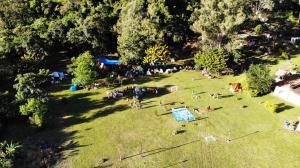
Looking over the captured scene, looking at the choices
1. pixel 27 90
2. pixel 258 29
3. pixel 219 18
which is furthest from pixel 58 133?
pixel 258 29

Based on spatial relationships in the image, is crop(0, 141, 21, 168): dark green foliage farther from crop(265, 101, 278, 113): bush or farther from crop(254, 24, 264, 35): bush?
crop(254, 24, 264, 35): bush

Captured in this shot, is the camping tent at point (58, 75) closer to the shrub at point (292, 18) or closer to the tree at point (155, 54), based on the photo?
the tree at point (155, 54)

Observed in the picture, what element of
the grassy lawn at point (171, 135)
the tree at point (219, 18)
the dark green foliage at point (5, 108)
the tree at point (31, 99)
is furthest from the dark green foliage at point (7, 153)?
the tree at point (219, 18)

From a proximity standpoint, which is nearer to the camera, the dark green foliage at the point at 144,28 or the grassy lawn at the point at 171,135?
the grassy lawn at the point at 171,135

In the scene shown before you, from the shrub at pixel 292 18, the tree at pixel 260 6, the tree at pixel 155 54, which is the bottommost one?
the tree at pixel 155 54

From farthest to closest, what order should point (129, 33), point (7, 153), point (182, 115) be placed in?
point (129, 33), point (182, 115), point (7, 153)

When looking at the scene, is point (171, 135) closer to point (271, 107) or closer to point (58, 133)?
point (58, 133)

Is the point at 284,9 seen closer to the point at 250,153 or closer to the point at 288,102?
the point at 288,102
